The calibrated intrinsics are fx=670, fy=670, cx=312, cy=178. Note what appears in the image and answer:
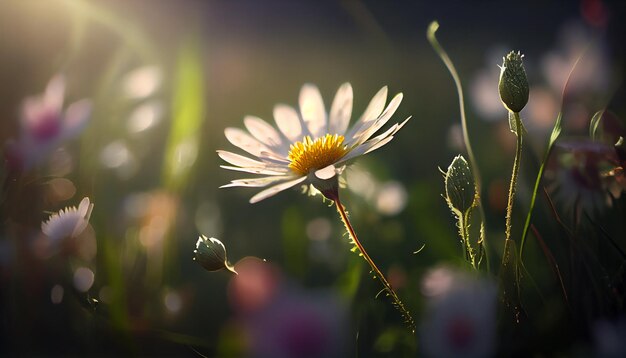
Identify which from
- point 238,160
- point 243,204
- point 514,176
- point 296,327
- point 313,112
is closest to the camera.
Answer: point 296,327

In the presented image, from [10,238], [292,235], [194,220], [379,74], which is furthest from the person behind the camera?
[379,74]

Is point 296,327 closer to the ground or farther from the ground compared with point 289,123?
closer to the ground

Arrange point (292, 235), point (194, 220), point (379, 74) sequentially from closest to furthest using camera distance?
point (292, 235)
point (194, 220)
point (379, 74)

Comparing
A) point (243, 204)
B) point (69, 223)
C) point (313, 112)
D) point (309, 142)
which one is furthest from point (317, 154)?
point (243, 204)

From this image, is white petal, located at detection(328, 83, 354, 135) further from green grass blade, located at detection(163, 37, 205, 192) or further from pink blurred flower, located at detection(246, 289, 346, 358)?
pink blurred flower, located at detection(246, 289, 346, 358)

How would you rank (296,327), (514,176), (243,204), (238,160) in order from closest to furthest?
(296,327) < (514,176) < (238,160) < (243,204)

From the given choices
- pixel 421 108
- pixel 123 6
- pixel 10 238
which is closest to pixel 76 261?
pixel 10 238

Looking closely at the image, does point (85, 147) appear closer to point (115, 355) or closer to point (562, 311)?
point (115, 355)

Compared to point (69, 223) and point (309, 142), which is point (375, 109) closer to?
point (309, 142)
